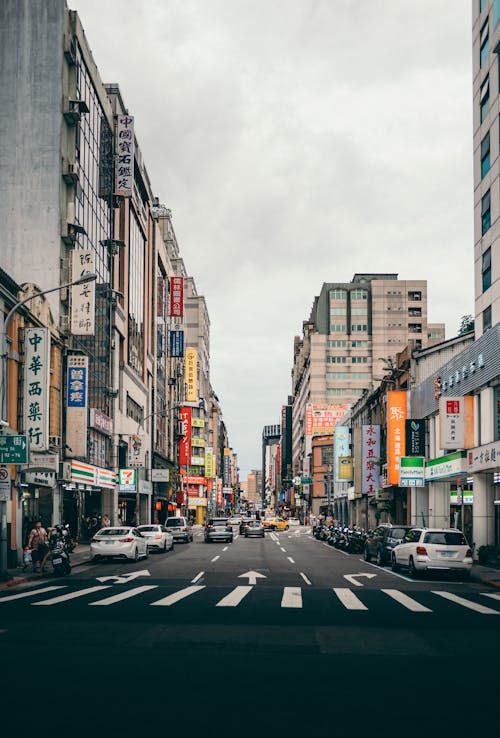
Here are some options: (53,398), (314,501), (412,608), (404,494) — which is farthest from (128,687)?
(314,501)

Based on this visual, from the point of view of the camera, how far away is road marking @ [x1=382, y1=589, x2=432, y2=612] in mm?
19656

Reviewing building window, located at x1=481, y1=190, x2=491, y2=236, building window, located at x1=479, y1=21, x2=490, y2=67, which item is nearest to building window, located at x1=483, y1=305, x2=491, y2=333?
building window, located at x1=481, y1=190, x2=491, y2=236

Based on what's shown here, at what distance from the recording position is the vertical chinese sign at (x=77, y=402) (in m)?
46.2

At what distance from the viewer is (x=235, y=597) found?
70.9 ft

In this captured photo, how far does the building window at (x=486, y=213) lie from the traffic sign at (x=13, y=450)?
80.6 ft

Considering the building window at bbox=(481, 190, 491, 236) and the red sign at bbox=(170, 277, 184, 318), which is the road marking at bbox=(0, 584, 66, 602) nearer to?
the building window at bbox=(481, 190, 491, 236)

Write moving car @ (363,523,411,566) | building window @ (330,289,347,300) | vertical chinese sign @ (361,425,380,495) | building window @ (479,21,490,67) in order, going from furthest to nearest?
building window @ (330,289,347,300), vertical chinese sign @ (361,425,380,495), building window @ (479,21,490,67), moving car @ (363,523,411,566)

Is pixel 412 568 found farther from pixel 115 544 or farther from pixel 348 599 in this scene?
pixel 115 544

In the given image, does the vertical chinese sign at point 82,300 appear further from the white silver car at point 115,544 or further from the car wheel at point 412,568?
the car wheel at point 412,568

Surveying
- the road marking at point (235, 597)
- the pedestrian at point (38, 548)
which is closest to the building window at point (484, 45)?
the road marking at point (235, 597)

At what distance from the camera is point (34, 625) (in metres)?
15.7

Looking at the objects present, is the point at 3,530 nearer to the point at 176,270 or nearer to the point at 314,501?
the point at 176,270

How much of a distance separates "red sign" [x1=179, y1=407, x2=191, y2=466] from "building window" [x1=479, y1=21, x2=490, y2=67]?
78.2 metres

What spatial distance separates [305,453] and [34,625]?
154 m
